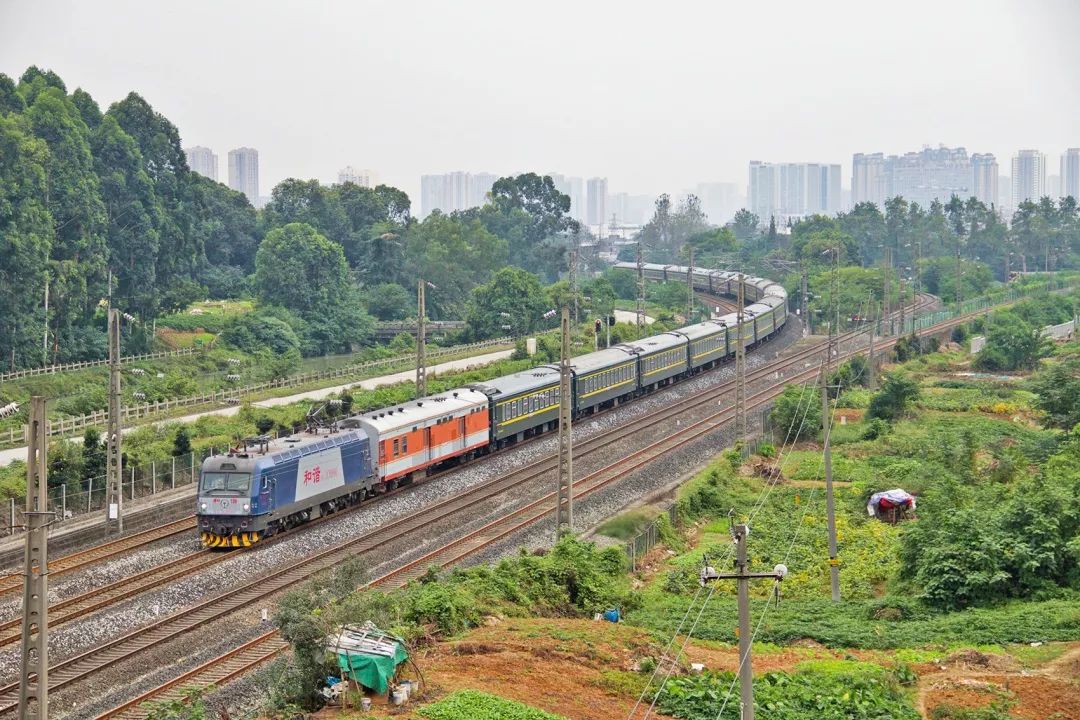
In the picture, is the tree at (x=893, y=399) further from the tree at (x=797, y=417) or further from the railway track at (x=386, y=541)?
the railway track at (x=386, y=541)

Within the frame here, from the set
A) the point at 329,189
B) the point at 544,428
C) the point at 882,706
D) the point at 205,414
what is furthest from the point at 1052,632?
the point at 329,189

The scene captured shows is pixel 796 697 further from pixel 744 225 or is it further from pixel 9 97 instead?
pixel 744 225

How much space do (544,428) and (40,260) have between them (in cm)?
2799

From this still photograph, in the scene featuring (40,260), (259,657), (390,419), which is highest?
(40,260)

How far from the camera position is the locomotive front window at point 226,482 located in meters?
28.5

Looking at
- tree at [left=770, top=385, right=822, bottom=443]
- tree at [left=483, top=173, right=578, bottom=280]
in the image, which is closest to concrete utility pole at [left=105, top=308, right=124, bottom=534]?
tree at [left=770, top=385, right=822, bottom=443]

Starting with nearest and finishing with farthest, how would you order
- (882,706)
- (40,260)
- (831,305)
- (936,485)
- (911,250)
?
(882,706) → (936,485) → (40,260) → (831,305) → (911,250)

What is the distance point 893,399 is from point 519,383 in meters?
14.6

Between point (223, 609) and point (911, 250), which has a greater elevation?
point (911, 250)

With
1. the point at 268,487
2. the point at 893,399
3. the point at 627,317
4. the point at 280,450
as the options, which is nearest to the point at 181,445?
the point at 280,450

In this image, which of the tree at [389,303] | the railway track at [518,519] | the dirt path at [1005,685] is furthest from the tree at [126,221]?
the dirt path at [1005,685]

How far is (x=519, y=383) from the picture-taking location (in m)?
44.3

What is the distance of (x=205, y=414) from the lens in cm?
4766

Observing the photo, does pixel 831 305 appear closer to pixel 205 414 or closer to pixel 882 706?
pixel 205 414
